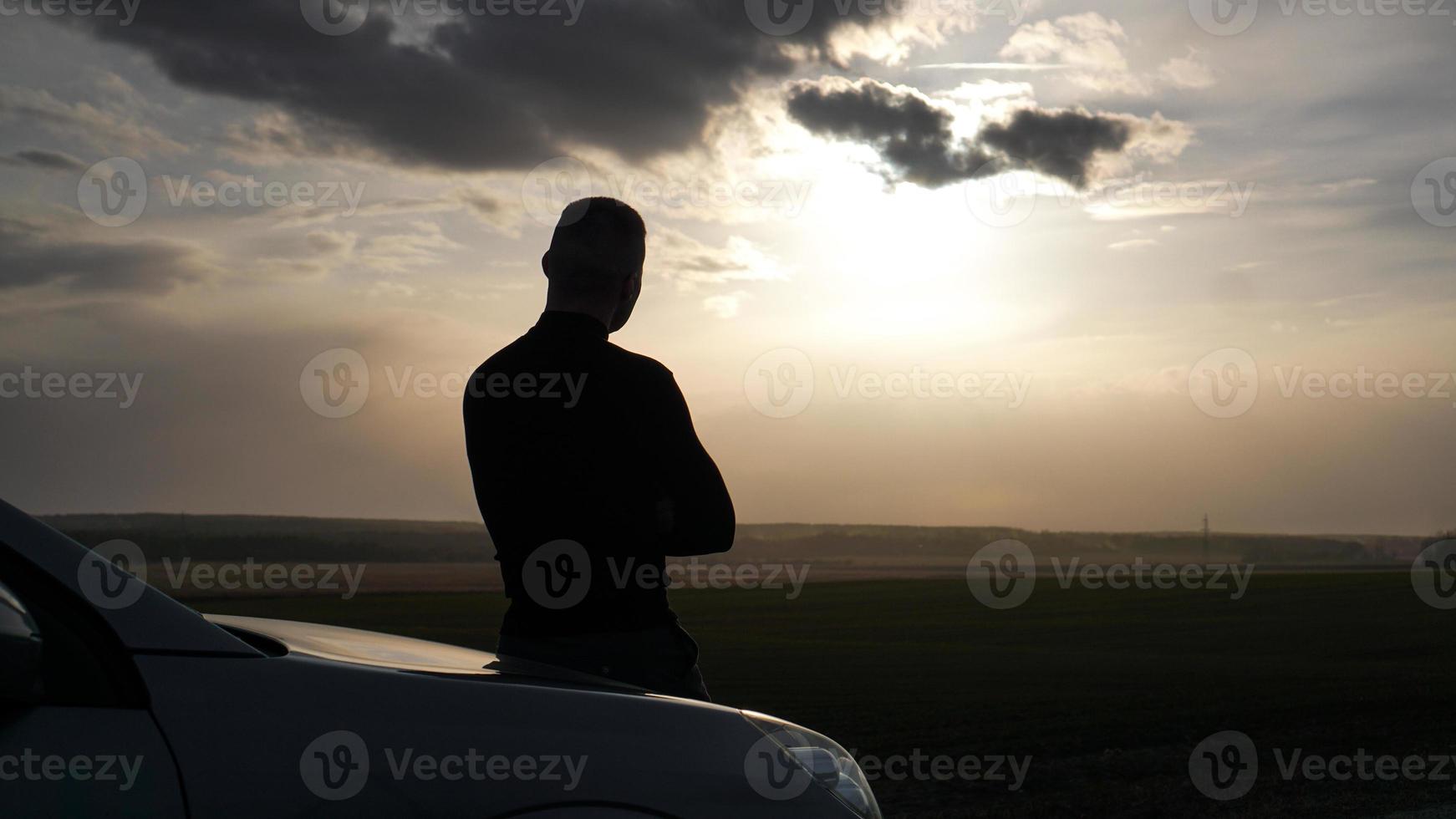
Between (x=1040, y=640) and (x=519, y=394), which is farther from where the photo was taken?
(x=1040, y=640)

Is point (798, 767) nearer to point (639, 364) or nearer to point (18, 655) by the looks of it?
point (639, 364)

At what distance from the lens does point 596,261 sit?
3.09 metres

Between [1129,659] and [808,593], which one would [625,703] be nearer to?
[1129,659]

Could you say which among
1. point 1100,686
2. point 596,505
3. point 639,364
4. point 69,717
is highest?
point 639,364

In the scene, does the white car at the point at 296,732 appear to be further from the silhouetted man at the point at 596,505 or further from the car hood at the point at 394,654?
the silhouetted man at the point at 596,505

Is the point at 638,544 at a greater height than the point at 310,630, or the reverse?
the point at 638,544

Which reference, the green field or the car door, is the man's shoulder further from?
the green field

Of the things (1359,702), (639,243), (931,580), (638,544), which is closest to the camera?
(638,544)

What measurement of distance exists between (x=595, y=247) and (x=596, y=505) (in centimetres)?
72

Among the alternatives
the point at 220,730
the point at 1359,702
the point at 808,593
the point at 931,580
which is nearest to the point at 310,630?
the point at 220,730

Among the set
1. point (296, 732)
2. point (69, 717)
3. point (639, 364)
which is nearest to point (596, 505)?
point (639, 364)

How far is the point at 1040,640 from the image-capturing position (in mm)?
27344

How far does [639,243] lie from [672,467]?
2.23ft

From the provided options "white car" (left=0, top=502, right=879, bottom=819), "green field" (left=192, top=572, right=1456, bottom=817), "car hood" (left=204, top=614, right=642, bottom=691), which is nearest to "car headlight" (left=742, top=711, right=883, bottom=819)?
"white car" (left=0, top=502, right=879, bottom=819)
